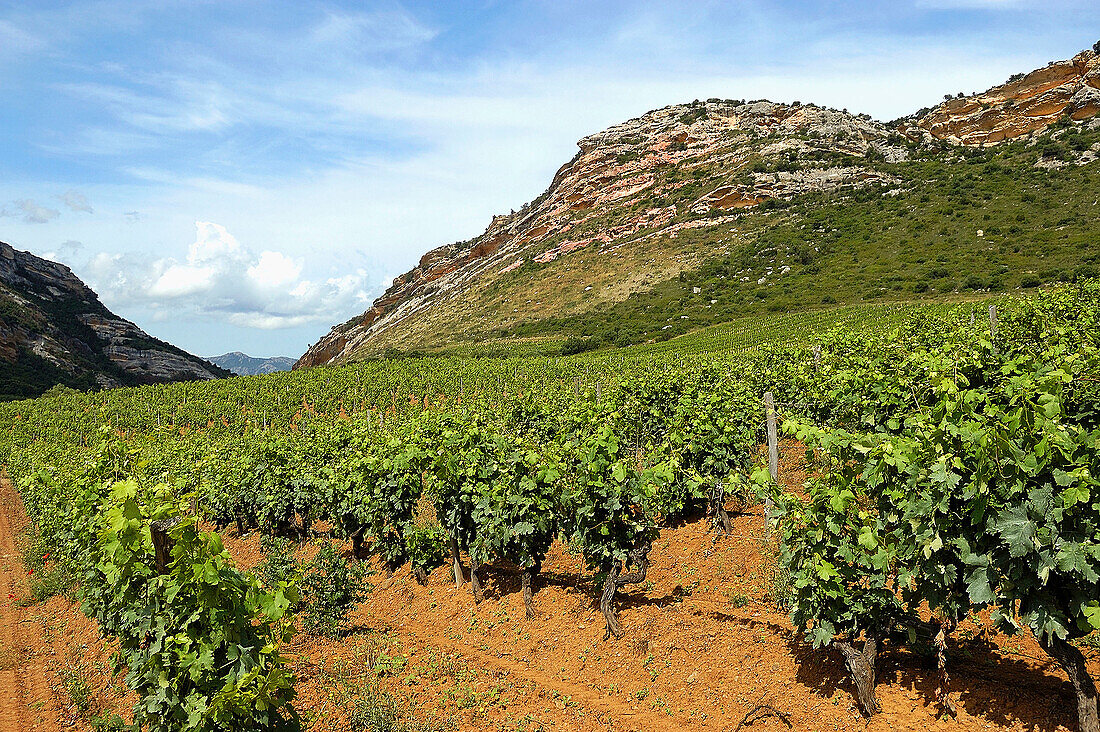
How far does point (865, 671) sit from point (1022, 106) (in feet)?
364

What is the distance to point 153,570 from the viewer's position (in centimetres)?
555

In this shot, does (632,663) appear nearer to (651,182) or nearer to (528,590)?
(528,590)

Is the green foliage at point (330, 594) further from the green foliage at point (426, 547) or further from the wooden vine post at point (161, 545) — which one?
the wooden vine post at point (161, 545)

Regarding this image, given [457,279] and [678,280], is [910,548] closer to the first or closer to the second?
[678,280]

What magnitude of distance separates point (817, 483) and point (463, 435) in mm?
6630

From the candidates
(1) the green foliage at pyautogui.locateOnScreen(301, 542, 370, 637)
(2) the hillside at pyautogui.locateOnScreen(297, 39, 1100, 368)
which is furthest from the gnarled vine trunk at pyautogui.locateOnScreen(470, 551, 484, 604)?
(2) the hillside at pyautogui.locateOnScreen(297, 39, 1100, 368)

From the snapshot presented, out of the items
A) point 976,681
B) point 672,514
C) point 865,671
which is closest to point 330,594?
point 672,514

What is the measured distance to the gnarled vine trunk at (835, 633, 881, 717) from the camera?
5395mm

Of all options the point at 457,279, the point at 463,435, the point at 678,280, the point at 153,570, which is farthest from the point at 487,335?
the point at 153,570

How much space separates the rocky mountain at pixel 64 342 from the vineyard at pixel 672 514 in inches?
3984

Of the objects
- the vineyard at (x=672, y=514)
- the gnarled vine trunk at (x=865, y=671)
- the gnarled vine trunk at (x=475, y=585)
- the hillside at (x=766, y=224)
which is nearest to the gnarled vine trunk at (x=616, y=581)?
the vineyard at (x=672, y=514)

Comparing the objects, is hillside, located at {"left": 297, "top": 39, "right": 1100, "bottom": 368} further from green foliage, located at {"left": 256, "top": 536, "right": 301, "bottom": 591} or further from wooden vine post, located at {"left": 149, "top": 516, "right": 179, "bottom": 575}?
wooden vine post, located at {"left": 149, "top": 516, "right": 179, "bottom": 575}

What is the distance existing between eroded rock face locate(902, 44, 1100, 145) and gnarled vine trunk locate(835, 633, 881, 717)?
96.9m

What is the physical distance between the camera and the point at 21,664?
380 inches
